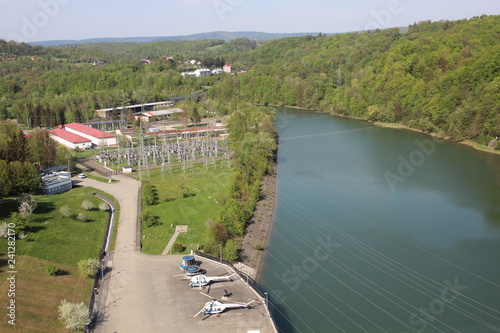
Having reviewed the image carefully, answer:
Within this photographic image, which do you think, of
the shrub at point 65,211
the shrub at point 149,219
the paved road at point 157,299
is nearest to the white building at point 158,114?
the shrub at point 149,219

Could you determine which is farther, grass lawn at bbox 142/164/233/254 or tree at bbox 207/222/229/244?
grass lawn at bbox 142/164/233/254

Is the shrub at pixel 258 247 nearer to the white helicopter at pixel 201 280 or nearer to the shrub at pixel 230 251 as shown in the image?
the shrub at pixel 230 251

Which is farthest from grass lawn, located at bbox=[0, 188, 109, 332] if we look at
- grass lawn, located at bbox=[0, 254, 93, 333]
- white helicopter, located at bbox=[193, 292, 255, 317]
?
white helicopter, located at bbox=[193, 292, 255, 317]

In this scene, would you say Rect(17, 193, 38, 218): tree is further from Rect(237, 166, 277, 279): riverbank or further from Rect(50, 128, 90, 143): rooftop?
Rect(50, 128, 90, 143): rooftop

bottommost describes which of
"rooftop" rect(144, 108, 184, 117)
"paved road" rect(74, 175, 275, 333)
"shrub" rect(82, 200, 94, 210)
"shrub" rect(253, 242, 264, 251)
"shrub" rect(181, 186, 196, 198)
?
"shrub" rect(253, 242, 264, 251)

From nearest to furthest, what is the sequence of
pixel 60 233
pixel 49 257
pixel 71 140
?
pixel 49 257
pixel 60 233
pixel 71 140

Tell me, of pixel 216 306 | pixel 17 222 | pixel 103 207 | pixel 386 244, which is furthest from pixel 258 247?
pixel 17 222

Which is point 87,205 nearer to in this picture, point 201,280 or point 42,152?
point 201,280
